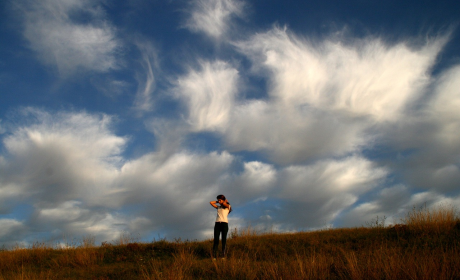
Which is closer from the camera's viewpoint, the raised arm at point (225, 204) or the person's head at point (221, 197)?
the raised arm at point (225, 204)

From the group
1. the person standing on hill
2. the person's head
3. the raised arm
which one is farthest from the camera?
the person's head

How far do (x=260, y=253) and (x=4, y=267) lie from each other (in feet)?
38.6

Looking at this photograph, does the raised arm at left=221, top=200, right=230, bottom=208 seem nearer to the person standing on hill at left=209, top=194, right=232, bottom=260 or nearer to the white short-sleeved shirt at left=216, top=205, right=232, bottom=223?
the person standing on hill at left=209, top=194, right=232, bottom=260

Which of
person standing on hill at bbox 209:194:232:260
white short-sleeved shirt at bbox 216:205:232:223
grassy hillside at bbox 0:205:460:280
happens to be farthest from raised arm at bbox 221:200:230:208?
grassy hillside at bbox 0:205:460:280

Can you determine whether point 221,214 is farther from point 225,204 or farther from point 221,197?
point 221,197

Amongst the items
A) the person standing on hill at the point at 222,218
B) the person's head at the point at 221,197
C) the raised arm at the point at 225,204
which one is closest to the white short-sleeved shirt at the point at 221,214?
the person standing on hill at the point at 222,218

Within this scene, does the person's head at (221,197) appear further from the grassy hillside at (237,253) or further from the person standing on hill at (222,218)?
the grassy hillside at (237,253)

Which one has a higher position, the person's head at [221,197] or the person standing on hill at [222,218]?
the person's head at [221,197]

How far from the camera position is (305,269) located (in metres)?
7.88

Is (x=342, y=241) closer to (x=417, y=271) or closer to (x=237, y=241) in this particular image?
(x=237, y=241)

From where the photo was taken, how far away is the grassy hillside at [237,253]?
9383mm

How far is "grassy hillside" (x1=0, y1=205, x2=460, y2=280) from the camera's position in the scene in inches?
369

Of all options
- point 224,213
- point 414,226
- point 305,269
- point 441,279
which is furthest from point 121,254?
point 414,226

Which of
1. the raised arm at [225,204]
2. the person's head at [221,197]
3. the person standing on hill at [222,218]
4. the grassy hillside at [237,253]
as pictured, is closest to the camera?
the grassy hillside at [237,253]
